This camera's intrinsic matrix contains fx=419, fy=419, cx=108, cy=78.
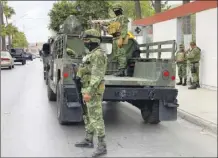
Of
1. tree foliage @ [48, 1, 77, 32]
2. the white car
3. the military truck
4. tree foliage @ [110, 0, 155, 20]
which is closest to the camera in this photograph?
the military truck

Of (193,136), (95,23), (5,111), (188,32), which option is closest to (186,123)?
(193,136)

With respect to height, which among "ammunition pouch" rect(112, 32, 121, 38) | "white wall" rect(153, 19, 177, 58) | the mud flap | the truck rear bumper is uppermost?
"white wall" rect(153, 19, 177, 58)

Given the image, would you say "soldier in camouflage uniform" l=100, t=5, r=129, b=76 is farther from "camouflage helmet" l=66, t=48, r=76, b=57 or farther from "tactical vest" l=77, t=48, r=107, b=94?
"tactical vest" l=77, t=48, r=107, b=94

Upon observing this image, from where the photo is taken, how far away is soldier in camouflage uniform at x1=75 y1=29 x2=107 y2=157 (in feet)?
18.9

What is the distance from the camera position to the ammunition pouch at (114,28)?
9.39 metres

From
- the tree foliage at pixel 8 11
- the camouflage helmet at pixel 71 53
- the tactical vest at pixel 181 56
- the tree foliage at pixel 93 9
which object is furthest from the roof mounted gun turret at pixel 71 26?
the tree foliage at pixel 8 11

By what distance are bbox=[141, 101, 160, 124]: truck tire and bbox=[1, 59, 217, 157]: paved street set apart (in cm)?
15

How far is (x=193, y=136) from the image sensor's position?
24.5ft

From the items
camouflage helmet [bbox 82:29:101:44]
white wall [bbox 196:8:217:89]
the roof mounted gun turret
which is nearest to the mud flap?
camouflage helmet [bbox 82:29:101:44]

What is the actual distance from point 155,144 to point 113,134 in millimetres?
1011

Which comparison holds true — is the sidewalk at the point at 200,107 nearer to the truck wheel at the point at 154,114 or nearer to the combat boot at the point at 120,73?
the truck wheel at the point at 154,114

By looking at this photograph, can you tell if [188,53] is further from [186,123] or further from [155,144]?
[155,144]

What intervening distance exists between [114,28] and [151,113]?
87.7 inches

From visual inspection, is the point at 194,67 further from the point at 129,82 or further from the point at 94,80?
the point at 94,80
